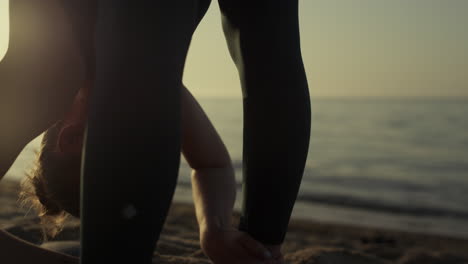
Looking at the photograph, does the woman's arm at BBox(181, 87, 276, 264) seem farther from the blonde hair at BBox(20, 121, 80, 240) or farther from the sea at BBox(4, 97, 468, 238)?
the sea at BBox(4, 97, 468, 238)

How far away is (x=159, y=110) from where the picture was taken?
91cm

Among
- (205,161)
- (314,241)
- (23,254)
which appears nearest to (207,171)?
(205,161)

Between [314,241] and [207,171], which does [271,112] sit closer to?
[207,171]

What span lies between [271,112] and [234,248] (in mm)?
300

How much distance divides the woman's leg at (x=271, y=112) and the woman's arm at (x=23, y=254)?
0.57m

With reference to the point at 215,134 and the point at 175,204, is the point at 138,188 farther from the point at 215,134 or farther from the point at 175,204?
the point at 175,204

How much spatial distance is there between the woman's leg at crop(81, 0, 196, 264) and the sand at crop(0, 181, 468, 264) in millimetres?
1109

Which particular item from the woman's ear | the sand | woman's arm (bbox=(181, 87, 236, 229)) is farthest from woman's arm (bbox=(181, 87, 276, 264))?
the sand

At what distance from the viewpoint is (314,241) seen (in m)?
3.78

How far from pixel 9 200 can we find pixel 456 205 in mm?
4300

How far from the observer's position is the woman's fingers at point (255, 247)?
1204mm

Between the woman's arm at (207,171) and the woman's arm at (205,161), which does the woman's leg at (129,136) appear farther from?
the woman's arm at (205,161)

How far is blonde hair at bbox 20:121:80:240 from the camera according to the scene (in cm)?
156

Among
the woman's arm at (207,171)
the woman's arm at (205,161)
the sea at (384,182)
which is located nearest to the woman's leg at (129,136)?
the woman's arm at (207,171)
